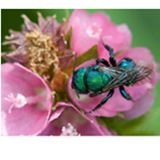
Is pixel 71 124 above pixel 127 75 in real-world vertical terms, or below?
below

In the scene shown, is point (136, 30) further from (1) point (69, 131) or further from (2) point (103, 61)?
(1) point (69, 131)

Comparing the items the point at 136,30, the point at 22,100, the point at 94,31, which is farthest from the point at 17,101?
the point at 136,30

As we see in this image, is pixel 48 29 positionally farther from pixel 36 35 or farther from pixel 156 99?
pixel 156 99
